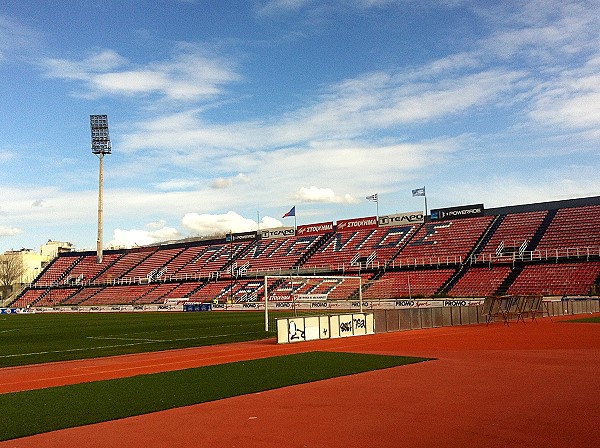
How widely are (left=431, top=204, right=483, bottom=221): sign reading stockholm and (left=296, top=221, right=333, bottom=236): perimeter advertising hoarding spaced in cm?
1742

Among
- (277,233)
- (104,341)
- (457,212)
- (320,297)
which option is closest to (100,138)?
(277,233)

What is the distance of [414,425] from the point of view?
10.2 meters

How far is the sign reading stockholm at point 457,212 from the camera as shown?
2997 inches

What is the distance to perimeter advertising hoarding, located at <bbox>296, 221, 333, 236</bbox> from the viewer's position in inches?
3590

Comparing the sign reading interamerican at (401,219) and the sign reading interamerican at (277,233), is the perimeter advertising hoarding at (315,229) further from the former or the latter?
the sign reading interamerican at (401,219)

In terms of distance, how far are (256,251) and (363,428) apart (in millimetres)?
83332

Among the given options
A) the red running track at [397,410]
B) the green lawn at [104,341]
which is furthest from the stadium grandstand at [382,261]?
the red running track at [397,410]

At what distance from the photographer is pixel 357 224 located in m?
88.0

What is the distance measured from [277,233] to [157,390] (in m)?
82.7

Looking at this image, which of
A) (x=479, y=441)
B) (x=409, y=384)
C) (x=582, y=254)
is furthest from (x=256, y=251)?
(x=479, y=441)

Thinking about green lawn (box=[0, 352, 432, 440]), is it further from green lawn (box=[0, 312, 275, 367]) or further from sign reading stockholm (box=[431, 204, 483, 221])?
sign reading stockholm (box=[431, 204, 483, 221])

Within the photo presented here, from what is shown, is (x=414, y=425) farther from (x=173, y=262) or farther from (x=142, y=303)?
(x=173, y=262)

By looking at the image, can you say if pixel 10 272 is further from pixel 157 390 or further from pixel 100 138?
pixel 157 390

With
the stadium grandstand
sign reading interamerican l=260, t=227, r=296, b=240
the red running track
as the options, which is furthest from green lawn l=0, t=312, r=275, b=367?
sign reading interamerican l=260, t=227, r=296, b=240
